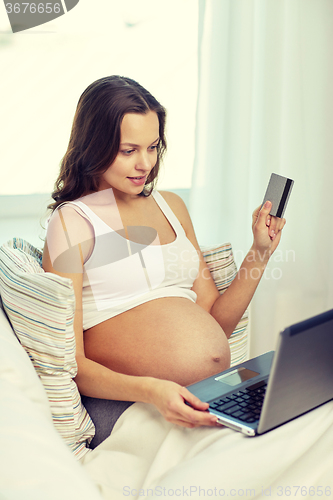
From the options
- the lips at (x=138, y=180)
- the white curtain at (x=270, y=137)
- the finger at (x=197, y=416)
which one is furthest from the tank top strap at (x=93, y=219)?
the white curtain at (x=270, y=137)

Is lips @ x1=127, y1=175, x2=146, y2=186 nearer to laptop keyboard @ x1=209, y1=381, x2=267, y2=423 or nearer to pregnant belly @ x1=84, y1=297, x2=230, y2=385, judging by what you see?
pregnant belly @ x1=84, y1=297, x2=230, y2=385

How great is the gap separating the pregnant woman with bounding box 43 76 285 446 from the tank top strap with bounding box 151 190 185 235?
88 millimetres

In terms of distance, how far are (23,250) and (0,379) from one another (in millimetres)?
436

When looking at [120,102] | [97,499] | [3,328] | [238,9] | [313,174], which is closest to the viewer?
[97,499]

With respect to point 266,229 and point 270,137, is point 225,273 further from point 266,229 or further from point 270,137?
point 270,137

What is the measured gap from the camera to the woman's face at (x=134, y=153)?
3.59 ft

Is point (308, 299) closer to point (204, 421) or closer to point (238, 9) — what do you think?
point (238, 9)

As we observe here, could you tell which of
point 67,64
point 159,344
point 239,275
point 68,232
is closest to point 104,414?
point 159,344

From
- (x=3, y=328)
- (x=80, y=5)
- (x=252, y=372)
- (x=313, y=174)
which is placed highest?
(x=80, y=5)

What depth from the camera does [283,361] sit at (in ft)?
2.14

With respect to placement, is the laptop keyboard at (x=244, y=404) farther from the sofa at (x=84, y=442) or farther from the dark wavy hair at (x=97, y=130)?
the dark wavy hair at (x=97, y=130)

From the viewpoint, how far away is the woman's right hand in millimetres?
789

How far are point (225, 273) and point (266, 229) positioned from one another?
0.23 m

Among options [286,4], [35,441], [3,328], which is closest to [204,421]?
Result: [35,441]
